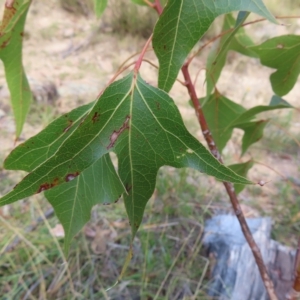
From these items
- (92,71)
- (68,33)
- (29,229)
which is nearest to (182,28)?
(29,229)

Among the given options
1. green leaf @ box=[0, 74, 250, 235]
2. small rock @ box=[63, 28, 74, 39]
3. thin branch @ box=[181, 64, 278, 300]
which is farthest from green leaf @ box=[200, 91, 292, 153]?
small rock @ box=[63, 28, 74, 39]

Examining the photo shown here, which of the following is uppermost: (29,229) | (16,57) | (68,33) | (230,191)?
(16,57)

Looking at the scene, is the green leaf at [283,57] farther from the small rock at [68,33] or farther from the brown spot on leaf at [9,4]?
the small rock at [68,33]

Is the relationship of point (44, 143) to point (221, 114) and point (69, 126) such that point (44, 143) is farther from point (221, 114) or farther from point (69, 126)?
point (221, 114)

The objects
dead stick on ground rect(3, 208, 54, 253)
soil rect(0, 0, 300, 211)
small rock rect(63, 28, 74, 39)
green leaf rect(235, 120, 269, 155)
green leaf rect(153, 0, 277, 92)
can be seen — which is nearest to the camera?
green leaf rect(153, 0, 277, 92)

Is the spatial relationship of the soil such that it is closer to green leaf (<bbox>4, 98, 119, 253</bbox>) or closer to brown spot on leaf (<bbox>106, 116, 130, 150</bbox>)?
green leaf (<bbox>4, 98, 119, 253</bbox>)
